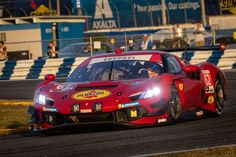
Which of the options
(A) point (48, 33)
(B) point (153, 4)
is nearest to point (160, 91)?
(A) point (48, 33)

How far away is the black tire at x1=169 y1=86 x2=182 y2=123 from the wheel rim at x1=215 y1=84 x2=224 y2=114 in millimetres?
1386

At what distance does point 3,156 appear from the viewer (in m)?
8.67

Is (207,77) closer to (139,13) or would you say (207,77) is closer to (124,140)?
(124,140)

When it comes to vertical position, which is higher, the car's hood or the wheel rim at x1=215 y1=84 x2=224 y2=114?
the car's hood

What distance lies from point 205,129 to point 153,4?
48.2 metres

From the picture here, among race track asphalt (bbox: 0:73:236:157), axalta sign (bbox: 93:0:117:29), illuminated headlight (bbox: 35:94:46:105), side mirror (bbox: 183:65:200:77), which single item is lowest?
race track asphalt (bbox: 0:73:236:157)

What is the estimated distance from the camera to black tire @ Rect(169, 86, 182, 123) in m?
10.9

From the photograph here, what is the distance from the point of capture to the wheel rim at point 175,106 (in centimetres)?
1097

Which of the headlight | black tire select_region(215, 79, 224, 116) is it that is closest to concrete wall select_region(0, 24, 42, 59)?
black tire select_region(215, 79, 224, 116)

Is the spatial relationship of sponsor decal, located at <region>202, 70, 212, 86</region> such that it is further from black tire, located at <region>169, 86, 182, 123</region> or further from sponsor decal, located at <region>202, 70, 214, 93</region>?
black tire, located at <region>169, 86, 182, 123</region>

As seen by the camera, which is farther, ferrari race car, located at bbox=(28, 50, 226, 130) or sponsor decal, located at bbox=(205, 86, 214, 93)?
sponsor decal, located at bbox=(205, 86, 214, 93)

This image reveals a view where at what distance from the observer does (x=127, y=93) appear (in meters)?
10.5

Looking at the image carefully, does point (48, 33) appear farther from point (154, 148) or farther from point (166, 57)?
point (154, 148)

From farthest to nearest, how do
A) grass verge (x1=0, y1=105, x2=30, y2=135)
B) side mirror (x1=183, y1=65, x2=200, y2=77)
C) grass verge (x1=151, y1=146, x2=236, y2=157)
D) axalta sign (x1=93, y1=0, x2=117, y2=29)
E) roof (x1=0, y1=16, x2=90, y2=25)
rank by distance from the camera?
axalta sign (x1=93, y1=0, x2=117, y2=29) → roof (x1=0, y1=16, x2=90, y2=25) → grass verge (x1=0, y1=105, x2=30, y2=135) → side mirror (x1=183, y1=65, x2=200, y2=77) → grass verge (x1=151, y1=146, x2=236, y2=157)
